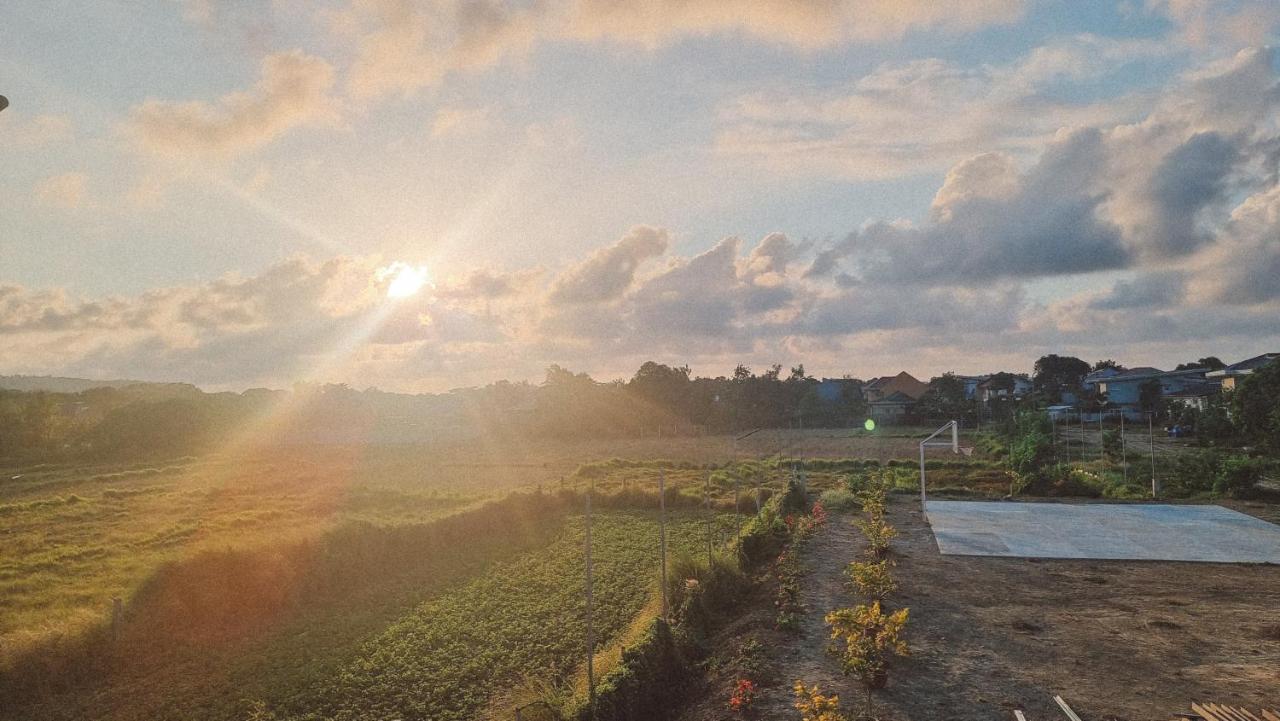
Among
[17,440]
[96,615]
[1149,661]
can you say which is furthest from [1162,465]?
[17,440]

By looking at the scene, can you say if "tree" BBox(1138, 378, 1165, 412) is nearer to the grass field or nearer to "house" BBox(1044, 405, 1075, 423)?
"house" BBox(1044, 405, 1075, 423)

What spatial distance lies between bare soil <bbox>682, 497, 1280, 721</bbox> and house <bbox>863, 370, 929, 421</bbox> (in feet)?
194

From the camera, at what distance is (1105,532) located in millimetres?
21125

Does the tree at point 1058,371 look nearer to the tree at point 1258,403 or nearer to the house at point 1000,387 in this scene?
the house at point 1000,387

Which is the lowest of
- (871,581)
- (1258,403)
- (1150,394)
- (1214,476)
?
(871,581)

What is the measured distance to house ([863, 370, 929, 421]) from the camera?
251ft

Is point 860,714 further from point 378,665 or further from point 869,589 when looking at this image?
point 378,665

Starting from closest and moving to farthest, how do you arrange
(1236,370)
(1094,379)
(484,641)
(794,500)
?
(484,641) → (794,500) → (1236,370) → (1094,379)

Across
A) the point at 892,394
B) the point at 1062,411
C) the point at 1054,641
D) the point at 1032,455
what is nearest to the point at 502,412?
the point at 892,394

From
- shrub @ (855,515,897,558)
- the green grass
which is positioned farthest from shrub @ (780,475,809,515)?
shrub @ (855,515,897,558)

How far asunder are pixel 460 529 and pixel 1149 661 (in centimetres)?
1897

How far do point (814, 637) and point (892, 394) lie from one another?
72.9 metres

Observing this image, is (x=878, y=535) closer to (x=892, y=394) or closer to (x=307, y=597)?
(x=307, y=597)

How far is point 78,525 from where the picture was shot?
28734mm
